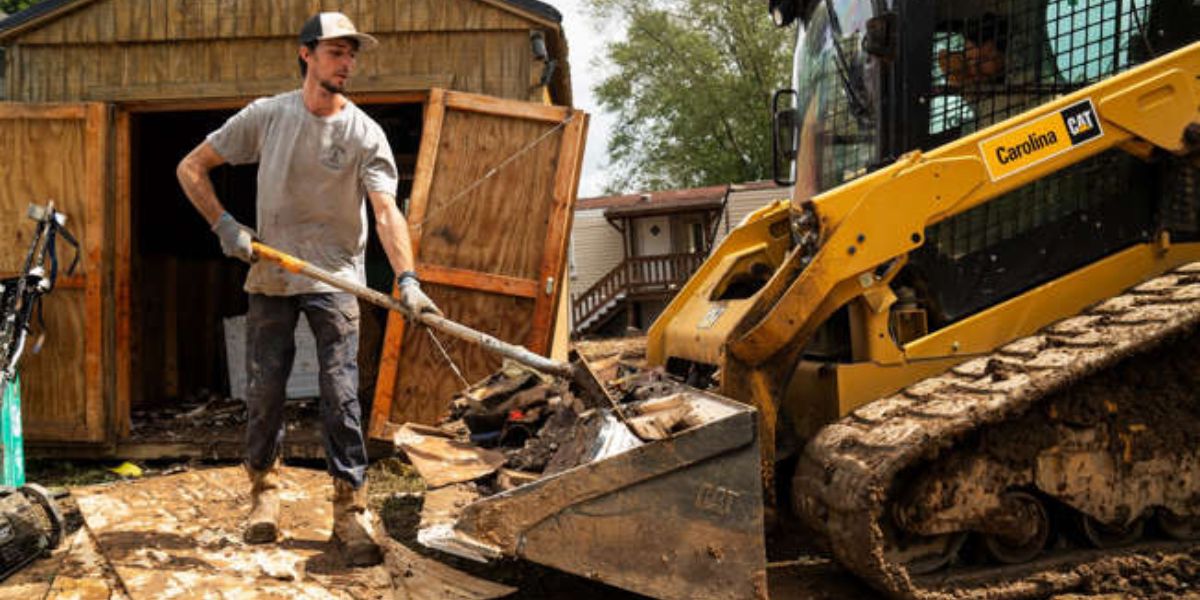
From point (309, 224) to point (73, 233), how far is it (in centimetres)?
409

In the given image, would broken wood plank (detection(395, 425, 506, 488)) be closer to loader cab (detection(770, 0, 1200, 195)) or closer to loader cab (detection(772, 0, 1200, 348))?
loader cab (detection(772, 0, 1200, 348))

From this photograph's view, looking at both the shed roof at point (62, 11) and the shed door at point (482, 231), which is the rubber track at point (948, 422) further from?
the shed roof at point (62, 11)

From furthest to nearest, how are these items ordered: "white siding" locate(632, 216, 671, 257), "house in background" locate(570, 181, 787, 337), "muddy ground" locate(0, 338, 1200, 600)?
1. "white siding" locate(632, 216, 671, 257)
2. "house in background" locate(570, 181, 787, 337)
3. "muddy ground" locate(0, 338, 1200, 600)

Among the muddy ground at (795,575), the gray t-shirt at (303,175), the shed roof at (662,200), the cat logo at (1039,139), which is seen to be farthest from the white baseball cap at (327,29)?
the shed roof at (662,200)

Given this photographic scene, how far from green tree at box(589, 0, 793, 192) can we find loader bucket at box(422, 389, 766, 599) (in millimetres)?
34223

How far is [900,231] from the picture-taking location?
4023 millimetres

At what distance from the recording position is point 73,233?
7.51m

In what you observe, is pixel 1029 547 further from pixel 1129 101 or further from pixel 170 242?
pixel 170 242

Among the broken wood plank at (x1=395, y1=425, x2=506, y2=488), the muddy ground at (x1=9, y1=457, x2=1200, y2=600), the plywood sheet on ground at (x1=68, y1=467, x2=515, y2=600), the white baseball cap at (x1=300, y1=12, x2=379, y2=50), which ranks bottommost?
the muddy ground at (x1=9, y1=457, x2=1200, y2=600)

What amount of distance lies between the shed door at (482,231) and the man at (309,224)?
2715mm

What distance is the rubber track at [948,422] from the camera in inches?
139

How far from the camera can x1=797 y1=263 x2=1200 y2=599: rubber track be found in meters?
3.53

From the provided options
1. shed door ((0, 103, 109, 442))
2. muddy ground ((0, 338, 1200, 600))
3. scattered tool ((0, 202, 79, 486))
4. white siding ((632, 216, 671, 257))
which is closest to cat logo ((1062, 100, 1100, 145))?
muddy ground ((0, 338, 1200, 600))

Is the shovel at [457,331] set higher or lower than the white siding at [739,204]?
lower
